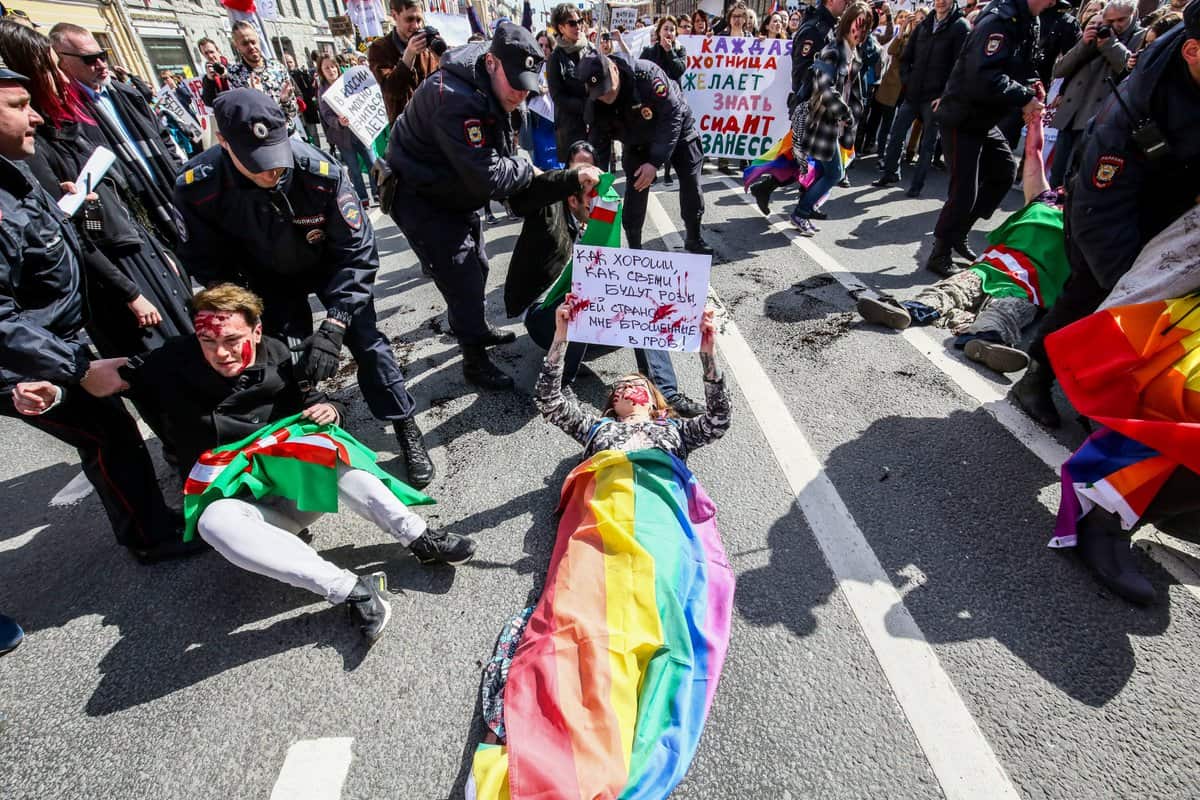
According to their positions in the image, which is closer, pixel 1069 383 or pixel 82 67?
pixel 1069 383

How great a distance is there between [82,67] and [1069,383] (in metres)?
5.30

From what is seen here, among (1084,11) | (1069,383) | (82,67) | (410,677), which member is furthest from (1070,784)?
(1084,11)

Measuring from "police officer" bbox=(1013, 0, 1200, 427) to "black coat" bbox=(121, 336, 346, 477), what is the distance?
3.46 m

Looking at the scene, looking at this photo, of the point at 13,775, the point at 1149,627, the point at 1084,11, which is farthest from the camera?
the point at 1084,11

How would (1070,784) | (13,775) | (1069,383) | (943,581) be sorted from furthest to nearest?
1. (1069,383)
2. (943,581)
3. (13,775)
4. (1070,784)

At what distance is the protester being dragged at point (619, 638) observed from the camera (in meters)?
1.44

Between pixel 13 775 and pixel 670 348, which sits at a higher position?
pixel 670 348

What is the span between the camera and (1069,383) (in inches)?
88.0

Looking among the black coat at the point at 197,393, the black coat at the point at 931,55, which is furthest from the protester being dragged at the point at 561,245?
the black coat at the point at 931,55

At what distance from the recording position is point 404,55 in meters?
4.12

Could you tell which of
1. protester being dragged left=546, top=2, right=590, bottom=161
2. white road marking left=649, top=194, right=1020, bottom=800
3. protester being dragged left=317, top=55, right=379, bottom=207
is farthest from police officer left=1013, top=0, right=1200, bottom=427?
protester being dragged left=317, top=55, right=379, bottom=207

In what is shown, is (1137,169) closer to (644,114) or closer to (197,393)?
(644,114)

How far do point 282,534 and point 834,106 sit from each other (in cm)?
569

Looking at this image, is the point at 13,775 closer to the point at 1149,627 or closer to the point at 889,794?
the point at 889,794
